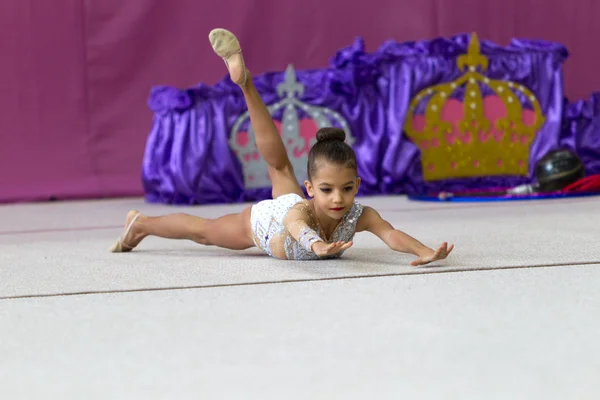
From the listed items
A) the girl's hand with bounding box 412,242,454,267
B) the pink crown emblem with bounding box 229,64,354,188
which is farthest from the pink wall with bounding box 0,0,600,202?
the girl's hand with bounding box 412,242,454,267

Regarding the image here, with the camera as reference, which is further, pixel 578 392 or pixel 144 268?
pixel 144 268

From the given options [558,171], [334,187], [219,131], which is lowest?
[558,171]

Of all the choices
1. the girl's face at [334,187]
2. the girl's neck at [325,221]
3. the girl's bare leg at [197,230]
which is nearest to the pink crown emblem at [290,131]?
the girl's bare leg at [197,230]

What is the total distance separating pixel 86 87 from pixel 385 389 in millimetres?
4218

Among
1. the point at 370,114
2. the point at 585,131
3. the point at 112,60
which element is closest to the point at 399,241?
the point at 370,114

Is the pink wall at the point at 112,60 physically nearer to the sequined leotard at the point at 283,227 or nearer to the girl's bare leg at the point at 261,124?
the girl's bare leg at the point at 261,124

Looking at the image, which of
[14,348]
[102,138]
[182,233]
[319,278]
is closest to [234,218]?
[182,233]

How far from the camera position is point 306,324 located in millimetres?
1404

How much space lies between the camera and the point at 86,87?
501 cm

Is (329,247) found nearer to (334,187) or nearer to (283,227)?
(334,187)

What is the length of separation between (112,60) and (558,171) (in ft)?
8.10

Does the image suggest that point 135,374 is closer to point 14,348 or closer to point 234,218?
point 14,348

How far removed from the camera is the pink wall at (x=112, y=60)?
493cm

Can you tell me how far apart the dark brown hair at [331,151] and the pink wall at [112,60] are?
322 cm
